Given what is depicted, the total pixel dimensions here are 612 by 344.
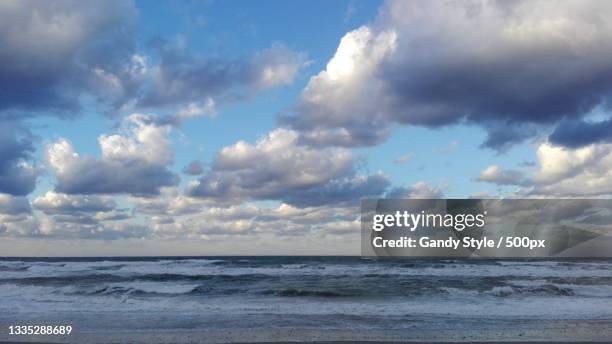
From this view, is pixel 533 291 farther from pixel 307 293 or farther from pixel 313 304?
pixel 313 304

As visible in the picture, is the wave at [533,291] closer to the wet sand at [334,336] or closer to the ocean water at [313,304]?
the ocean water at [313,304]

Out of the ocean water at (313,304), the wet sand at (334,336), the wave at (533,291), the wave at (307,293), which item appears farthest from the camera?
the wave at (533,291)

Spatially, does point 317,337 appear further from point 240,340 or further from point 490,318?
point 490,318

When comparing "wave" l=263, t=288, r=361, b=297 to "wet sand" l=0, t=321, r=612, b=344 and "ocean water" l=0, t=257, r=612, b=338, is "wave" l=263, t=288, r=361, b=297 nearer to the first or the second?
"ocean water" l=0, t=257, r=612, b=338

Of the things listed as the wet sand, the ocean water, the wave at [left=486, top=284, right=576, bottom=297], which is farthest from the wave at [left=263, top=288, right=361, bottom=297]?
the wet sand

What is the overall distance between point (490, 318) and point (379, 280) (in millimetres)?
15909

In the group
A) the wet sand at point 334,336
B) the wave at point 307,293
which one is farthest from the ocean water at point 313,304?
the wet sand at point 334,336

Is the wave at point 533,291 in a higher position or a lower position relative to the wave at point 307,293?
lower

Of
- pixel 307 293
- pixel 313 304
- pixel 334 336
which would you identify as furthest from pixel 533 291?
pixel 334 336

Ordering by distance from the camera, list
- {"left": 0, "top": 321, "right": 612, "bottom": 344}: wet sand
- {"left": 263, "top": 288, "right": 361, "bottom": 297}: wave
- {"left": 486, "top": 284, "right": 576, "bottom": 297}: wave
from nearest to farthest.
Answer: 1. {"left": 0, "top": 321, "right": 612, "bottom": 344}: wet sand
2. {"left": 263, "top": 288, "right": 361, "bottom": 297}: wave
3. {"left": 486, "top": 284, "right": 576, "bottom": 297}: wave

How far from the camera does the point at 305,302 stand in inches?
872

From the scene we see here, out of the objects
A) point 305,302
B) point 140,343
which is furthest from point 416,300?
point 140,343

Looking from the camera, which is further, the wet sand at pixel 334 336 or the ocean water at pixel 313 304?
the ocean water at pixel 313 304

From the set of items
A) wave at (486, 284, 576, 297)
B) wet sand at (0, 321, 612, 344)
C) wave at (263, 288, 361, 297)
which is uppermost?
wet sand at (0, 321, 612, 344)
